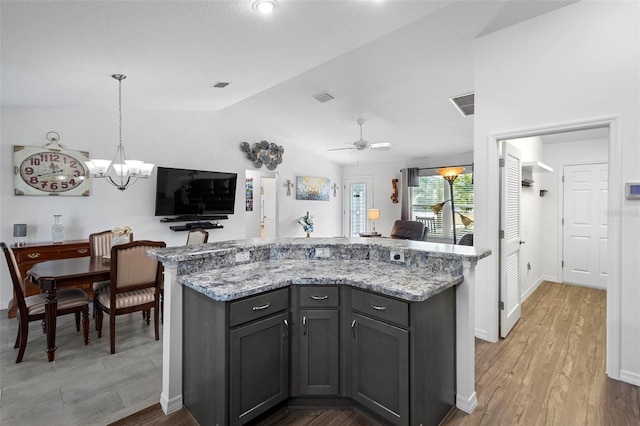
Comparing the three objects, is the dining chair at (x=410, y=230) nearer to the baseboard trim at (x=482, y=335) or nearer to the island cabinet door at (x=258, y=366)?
the baseboard trim at (x=482, y=335)

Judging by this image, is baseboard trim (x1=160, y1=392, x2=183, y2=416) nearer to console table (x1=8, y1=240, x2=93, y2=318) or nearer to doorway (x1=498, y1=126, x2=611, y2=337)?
console table (x1=8, y1=240, x2=93, y2=318)

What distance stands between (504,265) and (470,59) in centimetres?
223

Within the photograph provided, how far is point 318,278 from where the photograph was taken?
1979 mm

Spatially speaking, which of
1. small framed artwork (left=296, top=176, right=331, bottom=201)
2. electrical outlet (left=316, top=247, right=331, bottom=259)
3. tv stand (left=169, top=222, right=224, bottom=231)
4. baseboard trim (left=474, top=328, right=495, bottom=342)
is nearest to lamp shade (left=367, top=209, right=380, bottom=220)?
small framed artwork (left=296, top=176, right=331, bottom=201)

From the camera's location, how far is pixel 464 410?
6.77 feet

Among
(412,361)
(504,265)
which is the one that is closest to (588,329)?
(504,265)

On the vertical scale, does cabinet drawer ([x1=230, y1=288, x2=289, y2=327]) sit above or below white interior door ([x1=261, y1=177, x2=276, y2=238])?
below

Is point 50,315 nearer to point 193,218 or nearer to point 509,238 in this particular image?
point 193,218

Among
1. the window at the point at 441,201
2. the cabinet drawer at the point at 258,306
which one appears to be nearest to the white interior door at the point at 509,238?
the cabinet drawer at the point at 258,306

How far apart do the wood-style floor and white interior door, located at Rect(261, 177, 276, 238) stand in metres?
5.02

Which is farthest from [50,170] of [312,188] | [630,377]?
[630,377]

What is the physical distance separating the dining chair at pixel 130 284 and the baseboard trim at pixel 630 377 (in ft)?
12.8

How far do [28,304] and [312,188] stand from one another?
18.6 feet

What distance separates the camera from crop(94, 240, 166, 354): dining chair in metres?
2.81
